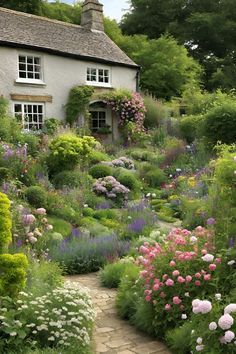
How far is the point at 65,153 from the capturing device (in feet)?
38.7

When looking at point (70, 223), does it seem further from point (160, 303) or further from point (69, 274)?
point (160, 303)

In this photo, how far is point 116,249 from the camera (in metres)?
7.15

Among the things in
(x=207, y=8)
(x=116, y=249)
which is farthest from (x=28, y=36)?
(x=207, y=8)

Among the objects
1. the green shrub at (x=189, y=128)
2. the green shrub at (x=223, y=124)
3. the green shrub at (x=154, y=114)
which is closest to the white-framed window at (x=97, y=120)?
the green shrub at (x=154, y=114)

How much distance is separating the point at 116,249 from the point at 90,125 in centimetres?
1323

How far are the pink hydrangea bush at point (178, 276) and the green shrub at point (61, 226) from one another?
11.0 ft

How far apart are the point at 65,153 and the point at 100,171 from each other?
115 centimetres

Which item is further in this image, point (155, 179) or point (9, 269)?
point (155, 179)

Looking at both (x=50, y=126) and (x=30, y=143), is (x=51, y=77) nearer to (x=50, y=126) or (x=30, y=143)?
(x=50, y=126)

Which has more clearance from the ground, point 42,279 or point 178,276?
point 178,276

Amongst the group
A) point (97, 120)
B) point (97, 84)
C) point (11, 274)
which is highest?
point (97, 84)

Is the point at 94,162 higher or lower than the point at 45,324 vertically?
higher

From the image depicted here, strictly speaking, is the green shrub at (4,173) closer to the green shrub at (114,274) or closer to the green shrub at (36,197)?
the green shrub at (36,197)

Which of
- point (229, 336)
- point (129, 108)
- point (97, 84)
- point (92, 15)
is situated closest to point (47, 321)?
point (229, 336)
